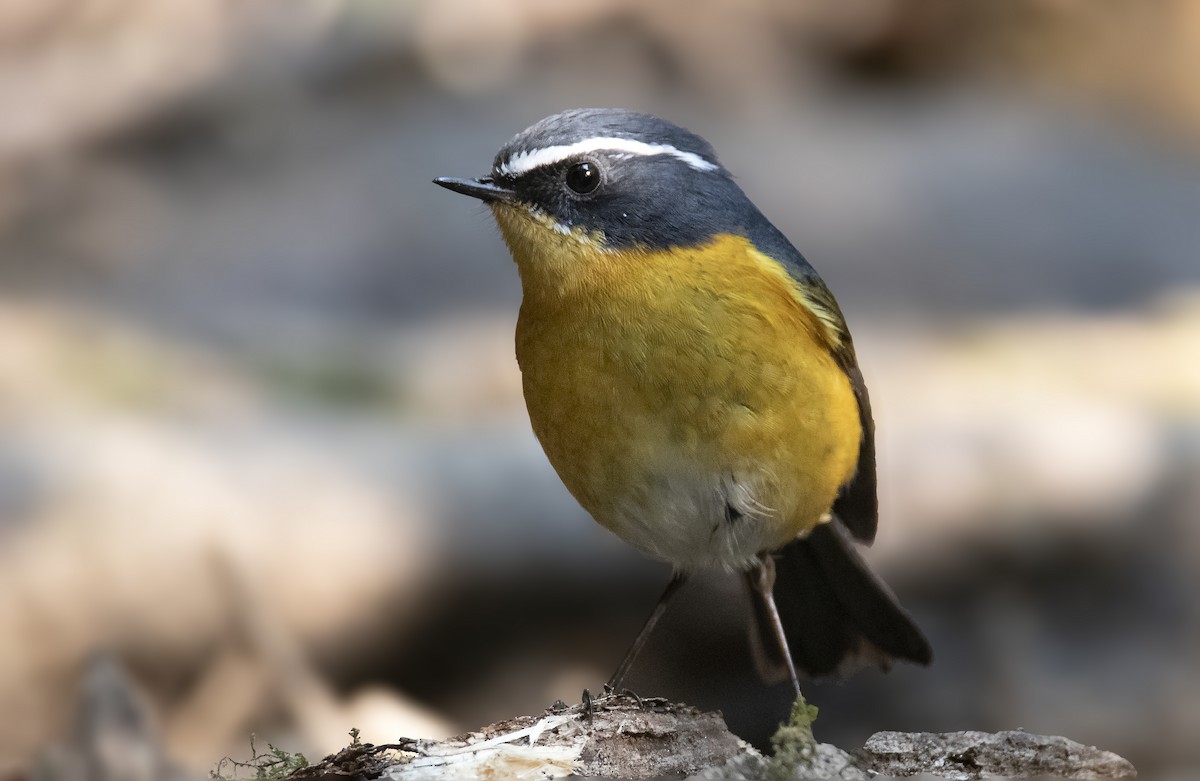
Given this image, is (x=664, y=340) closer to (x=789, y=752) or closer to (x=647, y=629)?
(x=789, y=752)

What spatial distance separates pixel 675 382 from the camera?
3.66 m

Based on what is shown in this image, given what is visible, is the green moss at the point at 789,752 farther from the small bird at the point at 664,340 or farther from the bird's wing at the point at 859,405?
the bird's wing at the point at 859,405

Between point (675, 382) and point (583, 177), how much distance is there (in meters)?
0.57

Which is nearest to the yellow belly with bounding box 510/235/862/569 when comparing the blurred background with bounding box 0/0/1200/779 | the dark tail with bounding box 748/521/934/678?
the dark tail with bounding box 748/521/934/678

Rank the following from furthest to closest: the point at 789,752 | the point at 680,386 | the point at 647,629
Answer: the point at 647,629
the point at 680,386
the point at 789,752

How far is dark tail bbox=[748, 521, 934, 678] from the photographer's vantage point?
15.4 ft

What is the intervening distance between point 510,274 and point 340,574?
9.82 feet

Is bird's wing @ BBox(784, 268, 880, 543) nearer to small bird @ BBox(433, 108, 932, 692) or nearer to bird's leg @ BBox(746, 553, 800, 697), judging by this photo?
small bird @ BBox(433, 108, 932, 692)

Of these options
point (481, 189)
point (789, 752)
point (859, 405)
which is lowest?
point (789, 752)

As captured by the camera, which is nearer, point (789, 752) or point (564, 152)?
point (789, 752)

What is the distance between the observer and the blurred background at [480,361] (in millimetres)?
6090

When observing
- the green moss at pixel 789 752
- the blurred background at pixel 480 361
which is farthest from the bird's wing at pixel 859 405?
the blurred background at pixel 480 361

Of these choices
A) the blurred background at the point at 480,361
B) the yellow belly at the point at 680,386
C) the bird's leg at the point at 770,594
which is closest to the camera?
the yellow belly at the point at 680,386

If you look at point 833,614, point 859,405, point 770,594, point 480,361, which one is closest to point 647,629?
point 770,594
